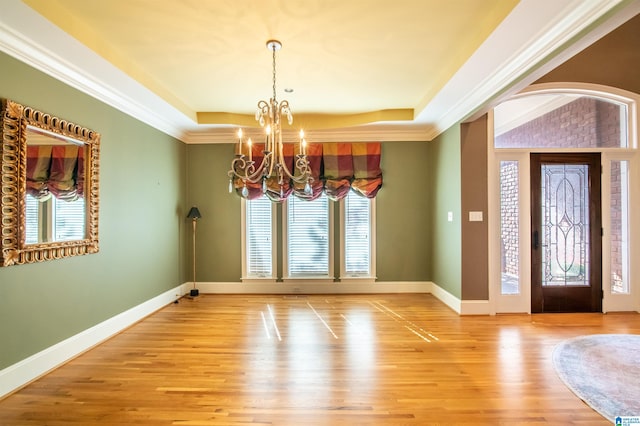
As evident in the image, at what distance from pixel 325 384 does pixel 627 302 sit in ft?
14.7

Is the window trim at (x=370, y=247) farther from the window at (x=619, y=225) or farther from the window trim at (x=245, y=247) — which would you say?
the window at (x=619, y=225)

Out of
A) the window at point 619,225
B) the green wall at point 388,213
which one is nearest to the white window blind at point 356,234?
the green wall at point 388,213

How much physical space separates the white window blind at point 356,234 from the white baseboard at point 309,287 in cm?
24

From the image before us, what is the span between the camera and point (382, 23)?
2.69 m

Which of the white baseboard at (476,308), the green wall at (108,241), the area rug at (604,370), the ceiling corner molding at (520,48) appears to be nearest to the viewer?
the ceiling corner molding at (520,48)

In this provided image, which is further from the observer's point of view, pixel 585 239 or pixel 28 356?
pixel 585 239

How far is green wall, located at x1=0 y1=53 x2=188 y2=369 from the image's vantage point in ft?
8.64

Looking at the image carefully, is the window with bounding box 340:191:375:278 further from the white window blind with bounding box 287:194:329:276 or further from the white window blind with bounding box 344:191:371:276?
the white window blind with bounding box 287:194:329:276

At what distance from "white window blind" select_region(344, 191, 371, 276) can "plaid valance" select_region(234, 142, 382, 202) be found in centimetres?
22

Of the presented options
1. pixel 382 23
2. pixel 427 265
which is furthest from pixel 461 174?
pixel 382 23

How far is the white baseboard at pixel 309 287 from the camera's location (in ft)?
18.2

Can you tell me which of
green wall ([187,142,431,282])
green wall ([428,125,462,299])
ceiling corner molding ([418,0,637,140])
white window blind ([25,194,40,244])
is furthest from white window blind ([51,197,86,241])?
green wall ([428,125,462,299])

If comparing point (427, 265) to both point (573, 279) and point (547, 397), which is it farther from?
point (547, 397)

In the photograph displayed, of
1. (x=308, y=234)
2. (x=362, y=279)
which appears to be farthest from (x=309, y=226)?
(x=362, y=279)
